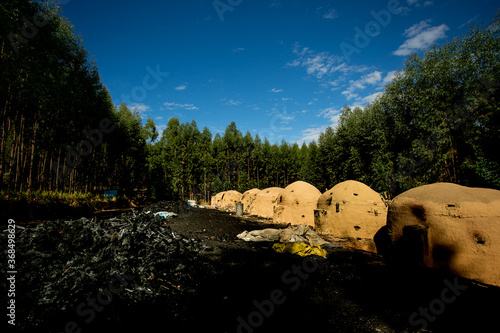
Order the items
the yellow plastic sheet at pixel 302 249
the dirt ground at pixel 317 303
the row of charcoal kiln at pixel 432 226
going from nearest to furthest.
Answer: the dirt ground at pixel 317 303
the row of charcoal kiln at pixel 432 226
the yellow plastic sheet at pixel 302 249

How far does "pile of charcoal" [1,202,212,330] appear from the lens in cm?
420

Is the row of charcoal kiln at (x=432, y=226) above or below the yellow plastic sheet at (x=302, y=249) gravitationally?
above

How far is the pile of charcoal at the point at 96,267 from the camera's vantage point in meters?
4.20

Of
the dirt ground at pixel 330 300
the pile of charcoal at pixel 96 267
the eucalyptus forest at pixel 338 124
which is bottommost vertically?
the dirt ground at pixel 330 300

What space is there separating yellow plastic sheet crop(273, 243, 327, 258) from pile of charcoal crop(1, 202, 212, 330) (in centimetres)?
323

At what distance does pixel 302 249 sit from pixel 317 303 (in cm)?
337

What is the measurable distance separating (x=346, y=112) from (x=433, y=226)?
23.7 meters

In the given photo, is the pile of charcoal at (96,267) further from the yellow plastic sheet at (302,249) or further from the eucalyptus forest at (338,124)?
the eucalyptus forest at (338,124)

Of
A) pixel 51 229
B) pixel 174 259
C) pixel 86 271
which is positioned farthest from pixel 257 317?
pixel 51 229

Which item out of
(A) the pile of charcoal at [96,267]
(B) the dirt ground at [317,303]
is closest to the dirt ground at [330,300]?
(B) the dirt ground at [317,303]

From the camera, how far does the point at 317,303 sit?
4.41m

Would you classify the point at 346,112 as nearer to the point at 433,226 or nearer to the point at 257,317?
the point at 433,226

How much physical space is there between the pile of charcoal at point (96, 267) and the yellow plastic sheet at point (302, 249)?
10.6ft

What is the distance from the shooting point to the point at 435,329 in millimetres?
3547
